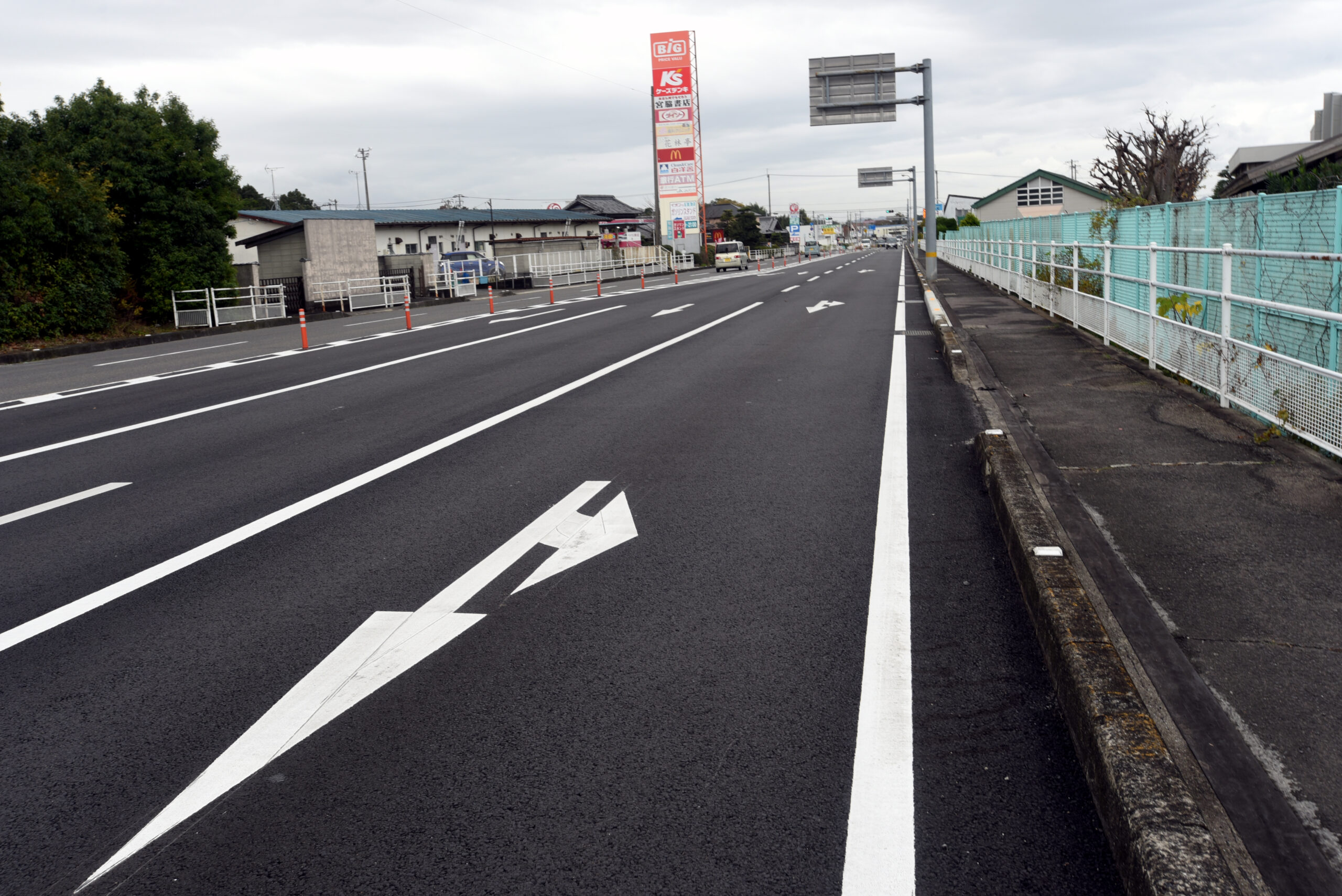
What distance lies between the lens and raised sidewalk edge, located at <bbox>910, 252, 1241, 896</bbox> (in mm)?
2551

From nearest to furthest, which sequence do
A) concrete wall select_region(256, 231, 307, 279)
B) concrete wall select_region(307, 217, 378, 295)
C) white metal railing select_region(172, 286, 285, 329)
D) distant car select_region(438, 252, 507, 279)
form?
1. white metal railing select_region(172, 286, 285, 329)
2. concrete wall select_region(307, 217, 378, 295)
3. concrete wall select_region(256, 231, 307, 279)
4. distant car select_region(438, 252, 507, 279)

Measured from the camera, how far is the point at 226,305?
31516 mm

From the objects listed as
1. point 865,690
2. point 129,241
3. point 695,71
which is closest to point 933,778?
point 865,690

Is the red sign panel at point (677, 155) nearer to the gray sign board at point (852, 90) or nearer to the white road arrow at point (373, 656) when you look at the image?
the gray sign board at point (852, 90)

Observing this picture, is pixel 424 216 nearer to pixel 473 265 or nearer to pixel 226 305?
pixel 473 265

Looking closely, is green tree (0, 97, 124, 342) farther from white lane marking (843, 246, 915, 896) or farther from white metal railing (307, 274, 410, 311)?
white lane marking (843, 246, 915, 896)

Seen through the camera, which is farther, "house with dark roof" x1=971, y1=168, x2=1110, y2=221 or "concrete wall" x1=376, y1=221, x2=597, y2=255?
"house with dark roof" x1=971, y1=168, x2=1110, y2=221

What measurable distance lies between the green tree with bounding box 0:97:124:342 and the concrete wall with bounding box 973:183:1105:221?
55541mm

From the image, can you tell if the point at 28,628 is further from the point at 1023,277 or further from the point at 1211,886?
the point at 1023,277

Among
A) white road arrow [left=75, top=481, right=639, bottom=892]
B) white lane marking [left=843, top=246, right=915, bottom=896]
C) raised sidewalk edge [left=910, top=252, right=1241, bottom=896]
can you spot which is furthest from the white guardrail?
white road arrow [left=75, top=481, right=639, bottom=892]

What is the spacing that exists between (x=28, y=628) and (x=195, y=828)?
91.1 inches

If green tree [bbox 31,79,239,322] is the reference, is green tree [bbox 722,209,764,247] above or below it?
above

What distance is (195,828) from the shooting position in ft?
10.1

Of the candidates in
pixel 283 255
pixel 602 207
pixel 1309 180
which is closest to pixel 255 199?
pixel 602 207
